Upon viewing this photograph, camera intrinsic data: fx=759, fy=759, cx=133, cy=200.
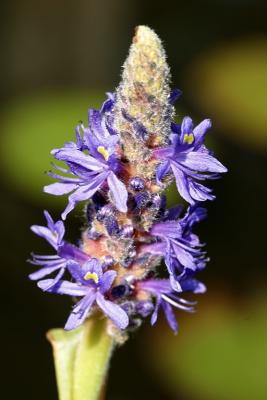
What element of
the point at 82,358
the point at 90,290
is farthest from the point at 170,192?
the point at 90,290

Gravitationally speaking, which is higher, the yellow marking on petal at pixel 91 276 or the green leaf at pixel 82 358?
the yellow marking on petal at pixel 91 276

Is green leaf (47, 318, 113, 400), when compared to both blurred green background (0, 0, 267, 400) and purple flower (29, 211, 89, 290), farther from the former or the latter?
blurred green background (0, 0, 267, 400)

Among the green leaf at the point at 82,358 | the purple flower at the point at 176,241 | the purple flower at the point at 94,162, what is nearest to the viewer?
Result: the purple flower at the point at 94,162

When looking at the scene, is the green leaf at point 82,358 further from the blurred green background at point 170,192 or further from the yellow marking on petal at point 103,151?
the blurred green background at point 170,192

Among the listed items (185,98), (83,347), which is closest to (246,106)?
(185,98)

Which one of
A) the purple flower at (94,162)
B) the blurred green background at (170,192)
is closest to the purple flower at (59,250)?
the purple flower at (94,162)

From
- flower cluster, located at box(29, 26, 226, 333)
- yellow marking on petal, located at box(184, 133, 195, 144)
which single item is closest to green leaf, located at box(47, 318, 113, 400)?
flower cluster, located at box(29, 26, 226, 333)
